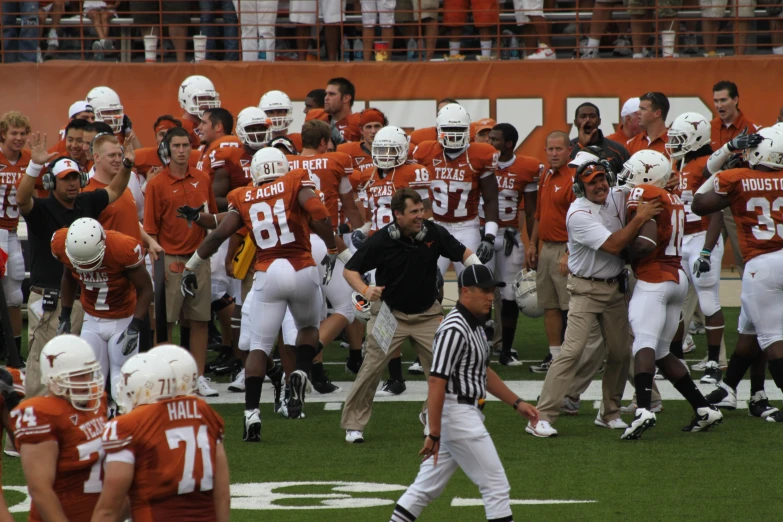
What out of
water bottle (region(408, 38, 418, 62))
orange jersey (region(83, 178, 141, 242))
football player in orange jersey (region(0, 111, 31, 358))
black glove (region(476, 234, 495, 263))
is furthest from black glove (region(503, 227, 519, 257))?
water bottle (region(408, 38, 418, 62))

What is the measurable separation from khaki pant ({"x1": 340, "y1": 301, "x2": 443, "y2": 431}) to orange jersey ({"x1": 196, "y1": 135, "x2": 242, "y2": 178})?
298cm

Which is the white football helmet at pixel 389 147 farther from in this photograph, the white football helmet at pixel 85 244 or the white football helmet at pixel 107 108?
the white football helmet at pixel 85 244

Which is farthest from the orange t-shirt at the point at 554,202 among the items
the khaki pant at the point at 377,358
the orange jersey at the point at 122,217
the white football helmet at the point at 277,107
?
the orange jersey at the point at 122,217

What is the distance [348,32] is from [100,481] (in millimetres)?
13127

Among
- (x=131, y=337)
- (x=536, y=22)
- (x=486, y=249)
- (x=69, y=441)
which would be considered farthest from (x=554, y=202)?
(x=536, y=22)

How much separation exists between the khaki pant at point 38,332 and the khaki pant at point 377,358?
187 centimetres

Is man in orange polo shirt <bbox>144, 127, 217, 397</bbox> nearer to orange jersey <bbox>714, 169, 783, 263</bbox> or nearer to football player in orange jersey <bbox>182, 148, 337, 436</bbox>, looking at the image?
football player in orange jersey <bbox>182, 148, 337, 436</bbox>

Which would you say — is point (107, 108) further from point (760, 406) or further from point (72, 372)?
point (72, 372)

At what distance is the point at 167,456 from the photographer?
396 centimetres

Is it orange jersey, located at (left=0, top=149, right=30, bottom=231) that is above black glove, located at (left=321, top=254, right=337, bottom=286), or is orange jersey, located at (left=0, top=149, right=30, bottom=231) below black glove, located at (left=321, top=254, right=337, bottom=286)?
above

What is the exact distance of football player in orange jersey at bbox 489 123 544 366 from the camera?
10.0m

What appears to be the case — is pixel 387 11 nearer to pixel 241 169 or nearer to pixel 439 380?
pixel 241 169

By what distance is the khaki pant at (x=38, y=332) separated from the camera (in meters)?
7.15

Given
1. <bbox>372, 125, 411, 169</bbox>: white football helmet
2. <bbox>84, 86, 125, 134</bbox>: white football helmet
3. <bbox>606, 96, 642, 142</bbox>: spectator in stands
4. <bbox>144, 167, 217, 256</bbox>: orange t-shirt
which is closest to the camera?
<bbox>144, 167, 217, 256</bbox>: orange t-shirt
